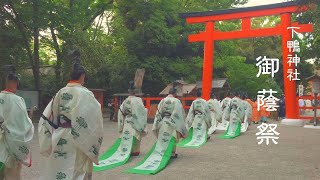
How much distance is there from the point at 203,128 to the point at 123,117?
3.61m

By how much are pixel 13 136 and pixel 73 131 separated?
958mm

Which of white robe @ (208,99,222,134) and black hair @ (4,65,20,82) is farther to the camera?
white robe @ (208,99,222,134)

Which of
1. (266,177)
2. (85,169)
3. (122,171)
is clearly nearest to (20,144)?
(85,169)

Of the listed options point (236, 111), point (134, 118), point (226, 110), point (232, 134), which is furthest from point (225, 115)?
point (134, 118)

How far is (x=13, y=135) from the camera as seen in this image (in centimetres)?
508

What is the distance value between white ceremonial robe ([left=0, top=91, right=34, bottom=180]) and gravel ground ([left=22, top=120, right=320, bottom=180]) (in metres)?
2.26

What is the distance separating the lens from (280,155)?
1012 centimetres

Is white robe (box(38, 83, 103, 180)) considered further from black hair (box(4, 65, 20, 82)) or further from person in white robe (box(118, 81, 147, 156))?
person in white robe (box(118, 81, 147, 156))

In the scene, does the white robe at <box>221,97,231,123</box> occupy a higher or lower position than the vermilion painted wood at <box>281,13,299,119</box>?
lower

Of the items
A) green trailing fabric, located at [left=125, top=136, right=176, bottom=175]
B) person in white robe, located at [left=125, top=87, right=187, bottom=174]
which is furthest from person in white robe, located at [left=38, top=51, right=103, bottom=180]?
person in white robe, located at [left=125, top=87, right=187, bottom=174]

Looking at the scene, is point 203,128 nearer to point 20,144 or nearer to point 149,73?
point 20,144

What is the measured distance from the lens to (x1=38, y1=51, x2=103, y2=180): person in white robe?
4691 millimetres

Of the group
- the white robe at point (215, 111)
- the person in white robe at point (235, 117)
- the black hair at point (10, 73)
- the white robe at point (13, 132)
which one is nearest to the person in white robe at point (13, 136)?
the white robe at point (13, 132)

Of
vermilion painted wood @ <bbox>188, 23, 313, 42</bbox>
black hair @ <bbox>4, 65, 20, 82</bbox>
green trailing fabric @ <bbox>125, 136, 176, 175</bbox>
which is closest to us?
black hair @ <bbox>4, 65, 20, 82</bbox>
